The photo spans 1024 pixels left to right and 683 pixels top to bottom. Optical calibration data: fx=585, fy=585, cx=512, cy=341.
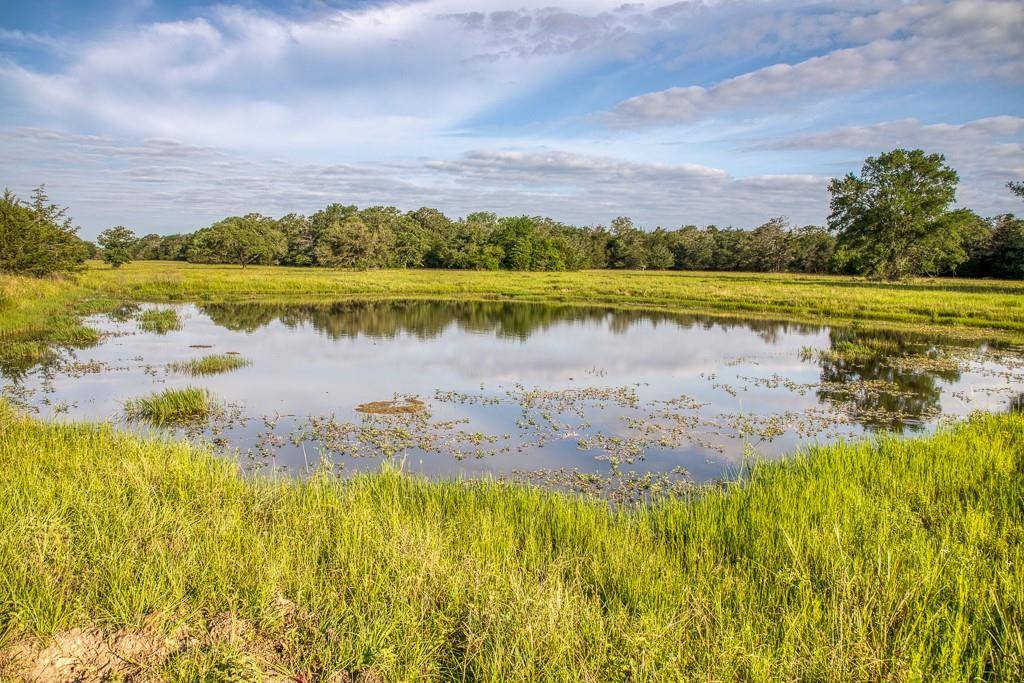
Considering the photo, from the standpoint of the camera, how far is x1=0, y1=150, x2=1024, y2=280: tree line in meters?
51.1

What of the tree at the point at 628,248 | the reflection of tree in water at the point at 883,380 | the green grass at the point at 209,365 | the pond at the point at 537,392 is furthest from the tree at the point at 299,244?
the reflection of tree in water at the point at 883,380

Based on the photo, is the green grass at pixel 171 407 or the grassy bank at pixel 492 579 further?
the green grass at pixel 171 407

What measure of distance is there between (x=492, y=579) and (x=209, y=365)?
14649mm

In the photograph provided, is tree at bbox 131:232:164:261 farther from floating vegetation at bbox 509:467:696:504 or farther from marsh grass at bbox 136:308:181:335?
floating vegetation at bbox 509:467:696:504

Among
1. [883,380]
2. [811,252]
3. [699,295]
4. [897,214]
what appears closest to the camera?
[883,380]

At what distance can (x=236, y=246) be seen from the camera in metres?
87.3

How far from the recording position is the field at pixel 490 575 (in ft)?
11.9

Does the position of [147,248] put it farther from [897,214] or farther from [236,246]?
[897,214]

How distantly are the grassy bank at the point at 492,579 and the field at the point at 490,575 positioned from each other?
0.9 inches

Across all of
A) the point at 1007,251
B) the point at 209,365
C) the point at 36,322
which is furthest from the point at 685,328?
the point at 1007,251

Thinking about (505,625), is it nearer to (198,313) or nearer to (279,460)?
(279,460)

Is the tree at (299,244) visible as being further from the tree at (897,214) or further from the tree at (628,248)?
the tree at (897,214)

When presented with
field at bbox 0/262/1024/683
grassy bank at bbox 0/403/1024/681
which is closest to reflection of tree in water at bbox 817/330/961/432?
field at bbox 0/262/1024/683

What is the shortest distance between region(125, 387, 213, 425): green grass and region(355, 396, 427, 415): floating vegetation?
3.11 m
